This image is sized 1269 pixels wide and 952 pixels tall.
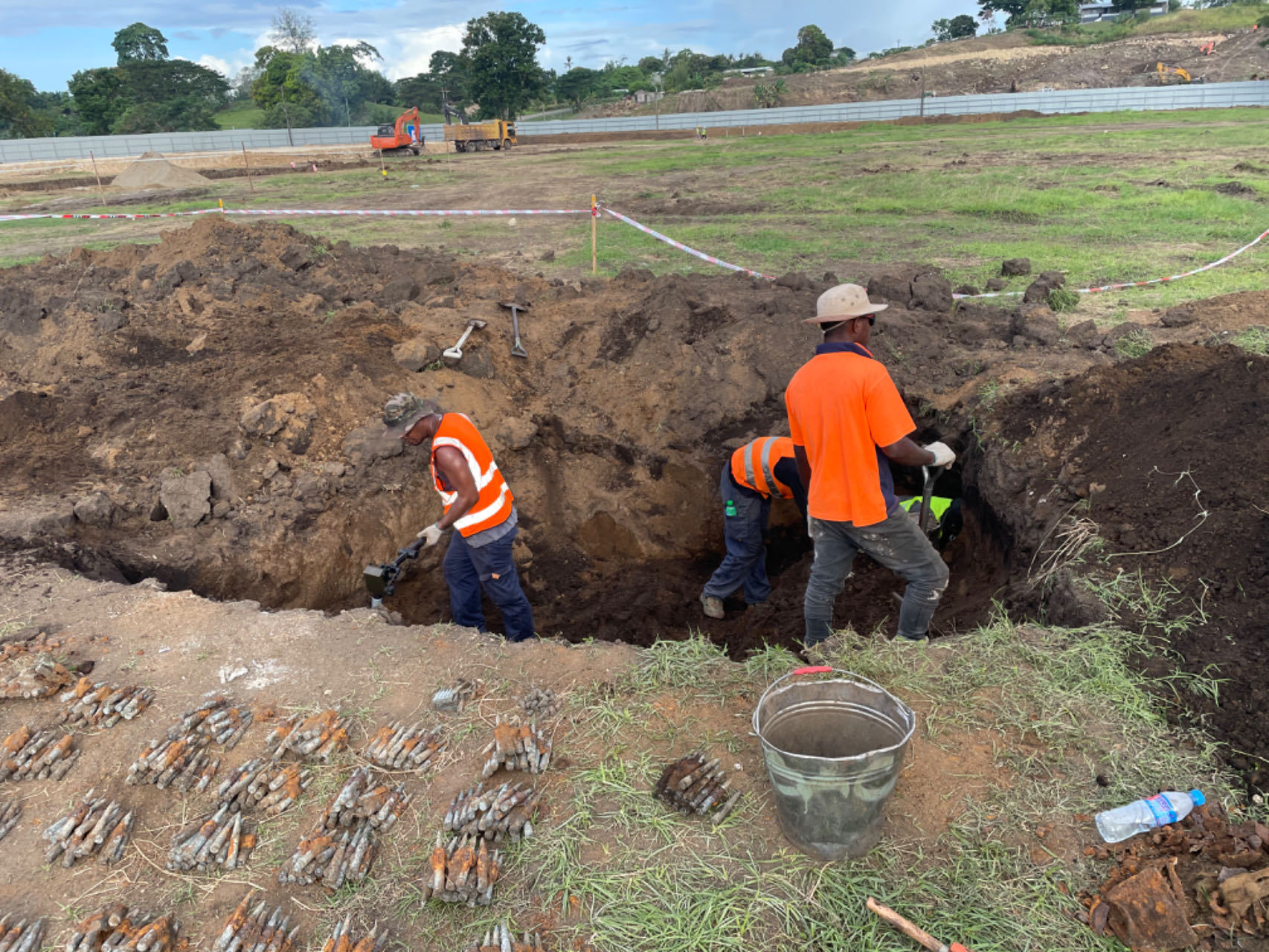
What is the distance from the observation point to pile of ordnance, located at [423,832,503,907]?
2754mm

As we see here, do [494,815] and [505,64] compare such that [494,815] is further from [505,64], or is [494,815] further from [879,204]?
[505,64]

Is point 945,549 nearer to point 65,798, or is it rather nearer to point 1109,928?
point 1109,928

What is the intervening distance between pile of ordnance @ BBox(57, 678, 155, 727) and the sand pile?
2588cm

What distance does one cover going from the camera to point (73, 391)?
24.8ft

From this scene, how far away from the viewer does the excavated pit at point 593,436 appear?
4574mm

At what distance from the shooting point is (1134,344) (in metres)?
7.16

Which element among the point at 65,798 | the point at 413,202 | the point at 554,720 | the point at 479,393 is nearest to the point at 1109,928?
the point at 554,720

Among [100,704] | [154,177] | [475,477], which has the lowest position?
[100,704]

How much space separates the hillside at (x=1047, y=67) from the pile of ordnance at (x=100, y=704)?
176 feet

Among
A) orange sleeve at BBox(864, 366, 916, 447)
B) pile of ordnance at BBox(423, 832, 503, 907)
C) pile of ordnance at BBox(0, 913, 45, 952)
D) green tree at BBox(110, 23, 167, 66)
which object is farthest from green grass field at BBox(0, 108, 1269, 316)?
green tree at BBox(110, 23, 167, 66)

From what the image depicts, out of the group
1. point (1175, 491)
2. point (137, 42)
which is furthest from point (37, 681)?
point (137, 42)

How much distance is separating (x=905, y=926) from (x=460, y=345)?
6.73 meters

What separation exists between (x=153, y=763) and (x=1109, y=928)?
3822 millimetres

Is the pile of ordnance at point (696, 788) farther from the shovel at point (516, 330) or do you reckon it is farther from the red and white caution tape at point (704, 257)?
the red and white caution tape at point (704, 257)
